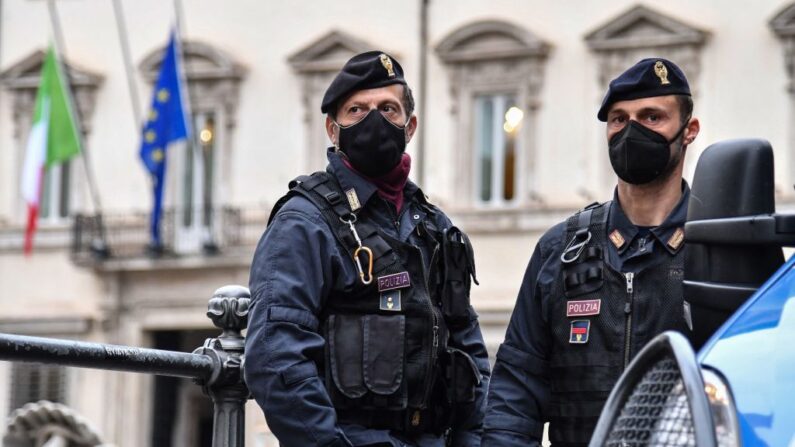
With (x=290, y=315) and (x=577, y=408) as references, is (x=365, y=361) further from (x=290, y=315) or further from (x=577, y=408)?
(x=577, y=408)

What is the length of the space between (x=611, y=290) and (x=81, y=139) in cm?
2448

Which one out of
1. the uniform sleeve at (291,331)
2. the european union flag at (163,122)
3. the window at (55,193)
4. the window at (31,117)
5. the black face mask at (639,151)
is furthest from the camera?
the window at (55,193)

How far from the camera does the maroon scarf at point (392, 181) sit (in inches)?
199

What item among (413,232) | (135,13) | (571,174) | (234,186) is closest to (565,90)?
(571,174)

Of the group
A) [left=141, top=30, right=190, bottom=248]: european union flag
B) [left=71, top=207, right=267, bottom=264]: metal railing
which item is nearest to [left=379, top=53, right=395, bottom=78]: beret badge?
[left=141, top=30, right=190, bottom=248]: european union flag

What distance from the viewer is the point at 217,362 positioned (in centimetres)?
538

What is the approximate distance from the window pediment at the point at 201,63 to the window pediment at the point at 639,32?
5.50 m

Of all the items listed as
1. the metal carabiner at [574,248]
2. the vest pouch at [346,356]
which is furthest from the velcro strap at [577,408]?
the vest pouch at [346,356]

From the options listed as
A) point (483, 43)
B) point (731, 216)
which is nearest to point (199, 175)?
point (483, 43)

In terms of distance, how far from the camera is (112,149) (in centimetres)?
2870

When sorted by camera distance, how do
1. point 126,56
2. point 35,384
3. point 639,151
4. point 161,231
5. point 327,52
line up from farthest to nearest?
point 35,384
point 126,56
point 161,231
point 327,52
point 639,151

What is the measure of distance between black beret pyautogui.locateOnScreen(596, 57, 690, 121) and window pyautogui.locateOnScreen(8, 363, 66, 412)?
2424cm

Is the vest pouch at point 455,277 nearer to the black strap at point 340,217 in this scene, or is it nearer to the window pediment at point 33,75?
the black strap at point 340,217

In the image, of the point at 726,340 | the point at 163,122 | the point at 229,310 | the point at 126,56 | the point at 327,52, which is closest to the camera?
the point at 726,340
